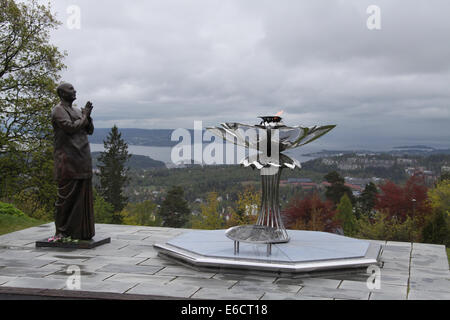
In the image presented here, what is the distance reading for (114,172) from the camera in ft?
105

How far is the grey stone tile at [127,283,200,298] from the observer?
610 cm

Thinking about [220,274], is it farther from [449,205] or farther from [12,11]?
[449,205]

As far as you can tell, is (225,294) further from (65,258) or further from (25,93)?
(25,93)

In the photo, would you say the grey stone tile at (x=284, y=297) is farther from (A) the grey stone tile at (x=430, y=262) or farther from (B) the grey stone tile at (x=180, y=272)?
(A) the grey stone tile at (x=430, y=262)

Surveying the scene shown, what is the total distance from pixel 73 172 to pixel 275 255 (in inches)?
158

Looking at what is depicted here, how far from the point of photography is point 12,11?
47.5 ft

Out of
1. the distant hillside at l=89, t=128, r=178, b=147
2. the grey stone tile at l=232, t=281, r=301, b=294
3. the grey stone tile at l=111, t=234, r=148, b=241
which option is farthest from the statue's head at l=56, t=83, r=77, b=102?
the distant hillside at l=89, t=128, r=178, b=147

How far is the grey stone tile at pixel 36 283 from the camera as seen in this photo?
6.41 m

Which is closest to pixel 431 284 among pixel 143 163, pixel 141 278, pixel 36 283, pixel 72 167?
pixel 141 278

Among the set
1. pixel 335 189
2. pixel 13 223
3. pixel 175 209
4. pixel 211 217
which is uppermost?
pixel 13 223

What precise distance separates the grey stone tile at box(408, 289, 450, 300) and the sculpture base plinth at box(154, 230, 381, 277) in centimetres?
111

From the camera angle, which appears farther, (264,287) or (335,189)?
(335,189)

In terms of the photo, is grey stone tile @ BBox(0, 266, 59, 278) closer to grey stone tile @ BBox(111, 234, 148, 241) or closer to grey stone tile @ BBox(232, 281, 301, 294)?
grey stone tile @ BBox(111, 234, 148, 241)

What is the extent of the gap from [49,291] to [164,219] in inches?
1028
